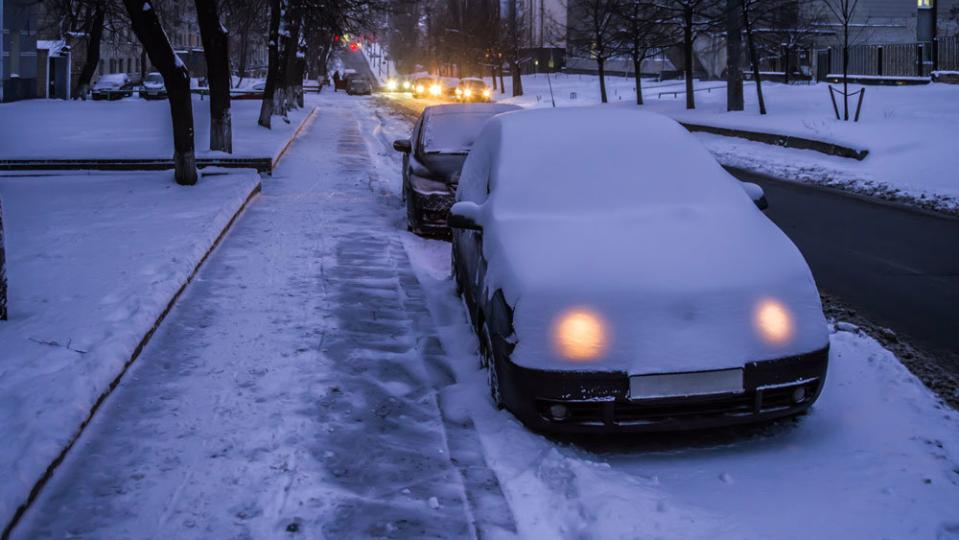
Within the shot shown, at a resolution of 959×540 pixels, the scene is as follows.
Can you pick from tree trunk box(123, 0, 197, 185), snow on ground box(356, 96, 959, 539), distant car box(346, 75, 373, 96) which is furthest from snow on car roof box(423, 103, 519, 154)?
distant car box(346, 75, 373, 96)

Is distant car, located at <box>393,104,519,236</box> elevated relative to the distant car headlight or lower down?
elevated

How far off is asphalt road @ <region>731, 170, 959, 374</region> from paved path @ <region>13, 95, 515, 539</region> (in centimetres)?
339

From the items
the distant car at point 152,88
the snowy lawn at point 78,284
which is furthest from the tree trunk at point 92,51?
the snowy lawn at point 78,284

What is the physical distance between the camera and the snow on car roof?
1184 cm

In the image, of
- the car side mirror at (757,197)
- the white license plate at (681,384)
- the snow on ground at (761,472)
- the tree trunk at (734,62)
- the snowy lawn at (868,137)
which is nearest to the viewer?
the snow on ground at (761,472)

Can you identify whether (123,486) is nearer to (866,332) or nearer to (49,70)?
(866,332)

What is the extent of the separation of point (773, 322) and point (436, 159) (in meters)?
7.09

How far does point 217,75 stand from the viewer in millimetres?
18406

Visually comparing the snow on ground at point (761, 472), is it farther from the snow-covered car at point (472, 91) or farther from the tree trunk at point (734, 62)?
Answer: the snow-covered car at point (472, 91)

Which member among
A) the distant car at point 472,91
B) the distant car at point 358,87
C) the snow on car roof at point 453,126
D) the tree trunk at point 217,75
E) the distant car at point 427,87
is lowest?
the snow on car roof at point 453,126

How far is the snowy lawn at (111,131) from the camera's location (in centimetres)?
1862

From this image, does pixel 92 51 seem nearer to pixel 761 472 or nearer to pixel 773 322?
pixel 773 322

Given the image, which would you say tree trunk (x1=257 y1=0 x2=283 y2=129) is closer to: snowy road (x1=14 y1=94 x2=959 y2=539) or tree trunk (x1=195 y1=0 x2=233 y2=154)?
tree trunk (x1=195 y1=0 x2=233 y2=154)

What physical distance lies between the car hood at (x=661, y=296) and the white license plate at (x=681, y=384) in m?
0.04
